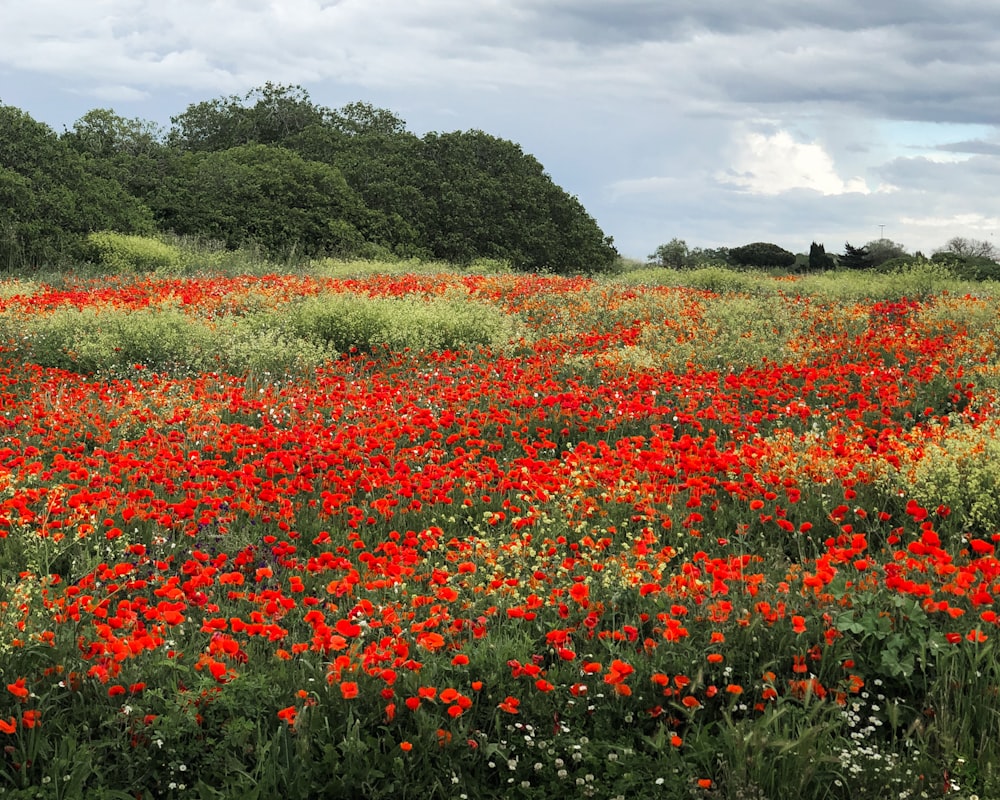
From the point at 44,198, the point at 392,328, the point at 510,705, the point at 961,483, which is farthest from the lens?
the point at 44,198

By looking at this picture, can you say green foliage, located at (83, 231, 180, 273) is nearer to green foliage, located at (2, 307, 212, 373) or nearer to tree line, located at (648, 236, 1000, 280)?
green foliage, located at (2, 307, 212, 373)

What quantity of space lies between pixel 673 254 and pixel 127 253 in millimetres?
39891

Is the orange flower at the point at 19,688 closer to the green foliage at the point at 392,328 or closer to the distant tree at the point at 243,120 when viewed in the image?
the green foliage at the point at 392,328

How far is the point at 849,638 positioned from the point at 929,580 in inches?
30.7

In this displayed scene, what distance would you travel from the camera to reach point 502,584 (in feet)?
14.4

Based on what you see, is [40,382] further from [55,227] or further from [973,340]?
[55,227]

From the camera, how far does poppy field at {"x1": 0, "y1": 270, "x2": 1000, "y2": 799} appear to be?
3406 millimetres

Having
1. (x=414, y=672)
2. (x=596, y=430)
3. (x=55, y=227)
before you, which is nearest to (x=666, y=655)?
(x=414, y=672)

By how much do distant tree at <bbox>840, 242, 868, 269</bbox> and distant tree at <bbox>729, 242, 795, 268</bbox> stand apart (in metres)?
3.67

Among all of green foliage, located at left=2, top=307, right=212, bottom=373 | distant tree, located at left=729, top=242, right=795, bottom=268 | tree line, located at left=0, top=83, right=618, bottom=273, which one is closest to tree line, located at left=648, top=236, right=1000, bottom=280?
distant tree, located at left=729, top=242, right=795, bottom=268

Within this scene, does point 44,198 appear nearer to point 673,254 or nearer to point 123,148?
point 123,148

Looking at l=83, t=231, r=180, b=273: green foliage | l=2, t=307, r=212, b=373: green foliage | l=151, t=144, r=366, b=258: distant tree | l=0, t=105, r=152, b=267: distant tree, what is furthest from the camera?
l=151, t=144, r=366, b=258: distant tree

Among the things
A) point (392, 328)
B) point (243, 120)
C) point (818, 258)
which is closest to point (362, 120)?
point (243, 120)

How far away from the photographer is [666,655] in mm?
3854
